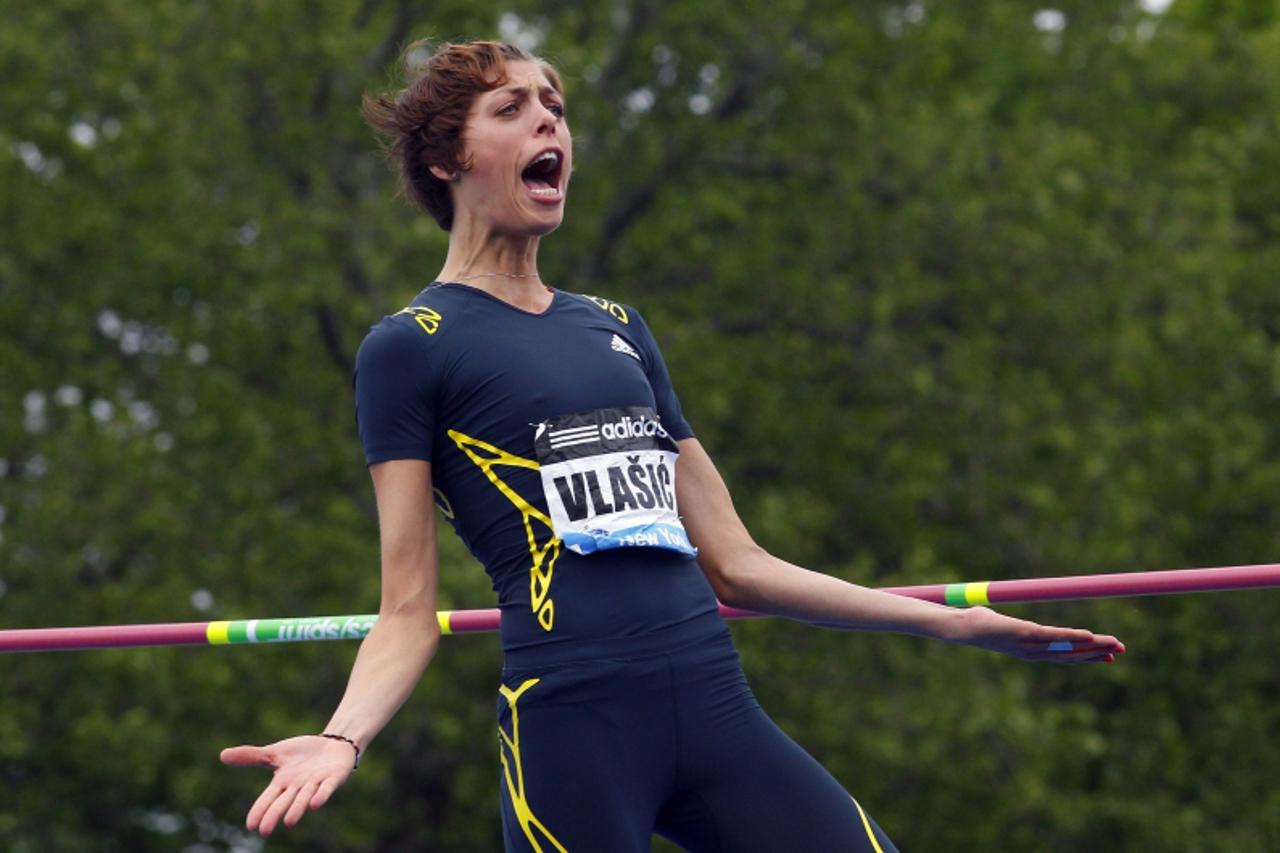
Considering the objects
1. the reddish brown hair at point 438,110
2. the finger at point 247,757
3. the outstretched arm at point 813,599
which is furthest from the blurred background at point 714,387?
the finger at point 247,757

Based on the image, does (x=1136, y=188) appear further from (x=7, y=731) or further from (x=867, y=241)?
(x=7, y=731)

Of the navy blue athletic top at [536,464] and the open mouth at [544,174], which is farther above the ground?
the open mouth at [544,174]

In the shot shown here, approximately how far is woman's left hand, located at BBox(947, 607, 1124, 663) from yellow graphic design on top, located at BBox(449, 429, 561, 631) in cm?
75

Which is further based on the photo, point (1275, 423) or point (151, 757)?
point (1275, 423)

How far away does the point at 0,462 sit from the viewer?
702 inches

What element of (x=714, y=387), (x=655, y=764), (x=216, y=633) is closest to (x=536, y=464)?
(x=655, y=764)

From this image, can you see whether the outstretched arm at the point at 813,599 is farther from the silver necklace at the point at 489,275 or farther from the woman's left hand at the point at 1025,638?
the silver necklace at the point at 489,275

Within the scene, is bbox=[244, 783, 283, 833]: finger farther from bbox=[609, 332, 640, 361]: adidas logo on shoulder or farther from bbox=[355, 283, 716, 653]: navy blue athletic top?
bbox=[609, 332, 640, 361]: adidas logo on shoulder

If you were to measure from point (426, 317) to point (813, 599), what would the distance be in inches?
33.3

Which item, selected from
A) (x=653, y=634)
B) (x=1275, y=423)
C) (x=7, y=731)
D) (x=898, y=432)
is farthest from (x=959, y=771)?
(x=653, y=634)

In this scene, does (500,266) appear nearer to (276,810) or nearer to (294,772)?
(294,772)

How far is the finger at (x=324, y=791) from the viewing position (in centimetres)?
295

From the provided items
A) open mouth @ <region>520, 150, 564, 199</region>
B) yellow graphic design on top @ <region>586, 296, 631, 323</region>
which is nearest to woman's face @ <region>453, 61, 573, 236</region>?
open mouth @ <region>520, 150, 564, 199</region>

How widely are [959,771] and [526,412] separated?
14.1 metres
